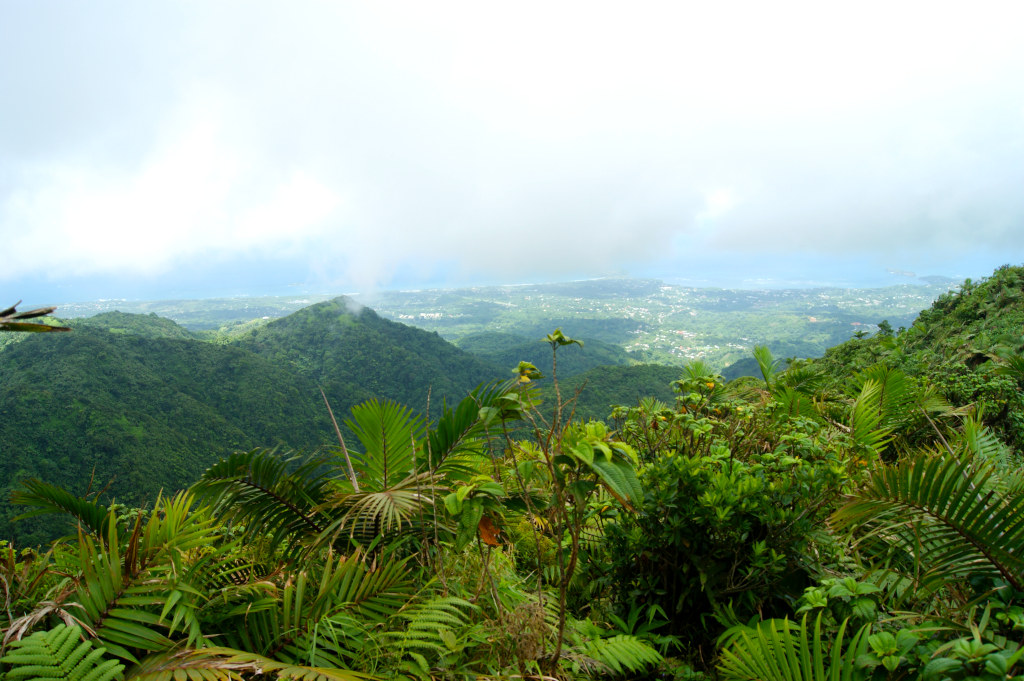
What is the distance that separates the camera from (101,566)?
1.85 m

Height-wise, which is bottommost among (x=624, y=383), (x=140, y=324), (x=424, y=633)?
(x=624, y=383)

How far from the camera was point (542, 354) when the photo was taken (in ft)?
237

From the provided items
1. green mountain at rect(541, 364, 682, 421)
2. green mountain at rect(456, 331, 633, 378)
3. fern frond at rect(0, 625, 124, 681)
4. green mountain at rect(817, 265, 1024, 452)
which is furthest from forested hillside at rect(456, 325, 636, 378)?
fern frond at rect(0, 625, 124, 681)

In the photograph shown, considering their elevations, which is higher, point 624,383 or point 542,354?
point 624,383

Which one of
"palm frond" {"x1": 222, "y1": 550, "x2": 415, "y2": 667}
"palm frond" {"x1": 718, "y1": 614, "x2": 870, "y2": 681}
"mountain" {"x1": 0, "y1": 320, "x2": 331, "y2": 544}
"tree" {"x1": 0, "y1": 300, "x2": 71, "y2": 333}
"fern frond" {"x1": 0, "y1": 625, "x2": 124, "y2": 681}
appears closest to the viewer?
"tree" {"x1": 0, "y1": 300, "x2": 71, "y2": 333}

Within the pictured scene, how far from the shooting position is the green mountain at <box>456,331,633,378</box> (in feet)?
225

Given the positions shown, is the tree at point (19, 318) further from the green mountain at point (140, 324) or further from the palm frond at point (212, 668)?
the green mountain at point (140, 324)

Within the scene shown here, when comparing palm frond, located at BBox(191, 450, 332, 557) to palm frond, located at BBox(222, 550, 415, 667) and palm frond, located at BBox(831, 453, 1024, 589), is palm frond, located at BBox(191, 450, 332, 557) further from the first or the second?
palm frond, located at BBox(831, 453, 1024, 589)

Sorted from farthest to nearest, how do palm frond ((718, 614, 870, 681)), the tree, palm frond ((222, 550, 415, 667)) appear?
palm frond ((222, 550, 415, 667))
palm frond ((718, 614, 870, 681))
the tree

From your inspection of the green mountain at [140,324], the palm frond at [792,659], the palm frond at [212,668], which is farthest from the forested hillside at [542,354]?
the palm frond at [212,668]

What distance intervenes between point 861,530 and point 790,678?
1.45 meters

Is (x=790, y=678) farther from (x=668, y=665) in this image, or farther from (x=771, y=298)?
(x=771, y=298)

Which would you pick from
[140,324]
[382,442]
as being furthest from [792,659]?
[140,324]

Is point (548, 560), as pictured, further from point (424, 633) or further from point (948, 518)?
point (948, 518)
